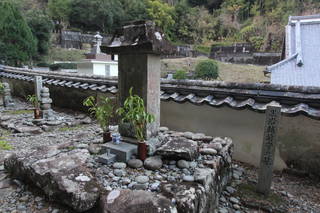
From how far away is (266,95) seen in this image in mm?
3033

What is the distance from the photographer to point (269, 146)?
2426 mm

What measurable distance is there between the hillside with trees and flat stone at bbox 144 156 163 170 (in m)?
26.1

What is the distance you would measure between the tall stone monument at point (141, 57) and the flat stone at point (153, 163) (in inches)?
16.2

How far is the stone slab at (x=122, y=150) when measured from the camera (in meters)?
2.11

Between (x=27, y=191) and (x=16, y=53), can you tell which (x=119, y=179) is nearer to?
(x=27, y=191)

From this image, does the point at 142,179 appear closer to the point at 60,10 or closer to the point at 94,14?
the point at 94,14

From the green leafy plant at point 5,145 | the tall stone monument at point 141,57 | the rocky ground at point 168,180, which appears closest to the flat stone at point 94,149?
the rocky ground at point 168,180

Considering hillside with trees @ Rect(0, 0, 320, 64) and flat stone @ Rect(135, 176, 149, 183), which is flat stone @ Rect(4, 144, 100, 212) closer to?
flat stone @ Rect(135, 176, 149, 183)

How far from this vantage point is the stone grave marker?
238 centimetres

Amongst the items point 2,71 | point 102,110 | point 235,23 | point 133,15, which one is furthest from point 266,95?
point 235,23

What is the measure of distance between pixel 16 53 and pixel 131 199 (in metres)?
16.6

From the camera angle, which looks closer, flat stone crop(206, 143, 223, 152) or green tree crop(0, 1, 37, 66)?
flat stone crop(206, 143, 223, 152)

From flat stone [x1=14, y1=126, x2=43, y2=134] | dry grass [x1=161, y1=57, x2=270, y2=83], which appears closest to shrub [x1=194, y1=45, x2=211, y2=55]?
dry grass [x1=161, y1=57, x2=270, y2=83]

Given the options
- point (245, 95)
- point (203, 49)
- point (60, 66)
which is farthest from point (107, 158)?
point (203, 49)
